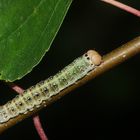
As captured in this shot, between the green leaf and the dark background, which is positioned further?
the dark background

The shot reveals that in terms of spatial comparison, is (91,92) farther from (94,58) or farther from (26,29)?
(26,29)

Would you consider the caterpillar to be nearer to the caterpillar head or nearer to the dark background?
the caterpillar head

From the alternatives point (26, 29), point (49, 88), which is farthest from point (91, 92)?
point (26, 29)

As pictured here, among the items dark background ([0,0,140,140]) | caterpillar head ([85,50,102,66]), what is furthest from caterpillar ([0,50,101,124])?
dark background ([0,0,140,140])

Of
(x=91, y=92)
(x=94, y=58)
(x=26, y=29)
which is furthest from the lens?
(x=91, y=92)

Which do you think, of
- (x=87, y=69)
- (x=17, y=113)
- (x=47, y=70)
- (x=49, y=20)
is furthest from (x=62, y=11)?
(x=47, y=70)

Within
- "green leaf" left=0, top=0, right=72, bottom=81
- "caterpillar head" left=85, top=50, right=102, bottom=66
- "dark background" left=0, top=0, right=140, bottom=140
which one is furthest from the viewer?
"dark background" left=0, top=0, right=140, bottom=140
